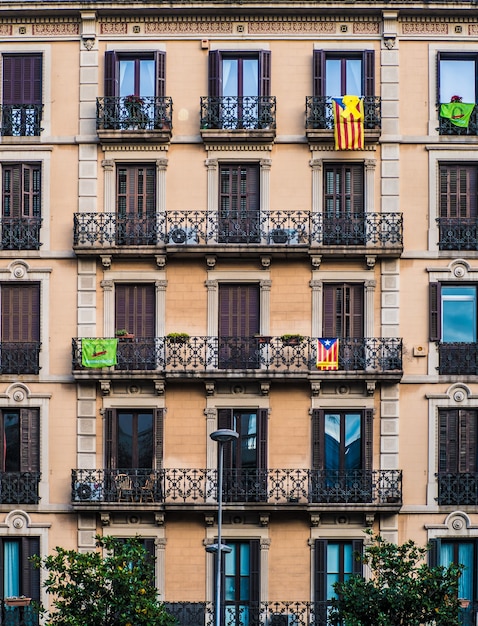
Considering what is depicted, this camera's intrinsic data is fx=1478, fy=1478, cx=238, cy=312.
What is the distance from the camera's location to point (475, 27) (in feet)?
148

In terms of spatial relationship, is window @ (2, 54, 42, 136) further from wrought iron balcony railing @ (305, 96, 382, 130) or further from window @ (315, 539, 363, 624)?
window @ (315, 539, 363, 624)

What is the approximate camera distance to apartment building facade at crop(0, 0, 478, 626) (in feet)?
143

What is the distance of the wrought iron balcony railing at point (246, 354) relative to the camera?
4369 centimetres

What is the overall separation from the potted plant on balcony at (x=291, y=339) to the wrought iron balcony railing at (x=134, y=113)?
7186 mm

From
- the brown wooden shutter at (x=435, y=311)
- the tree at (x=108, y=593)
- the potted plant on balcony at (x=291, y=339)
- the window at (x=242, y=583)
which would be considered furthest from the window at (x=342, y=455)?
the tree at (x=108, y=593)

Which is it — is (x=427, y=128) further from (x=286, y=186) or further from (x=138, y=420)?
(x=138, y=420)

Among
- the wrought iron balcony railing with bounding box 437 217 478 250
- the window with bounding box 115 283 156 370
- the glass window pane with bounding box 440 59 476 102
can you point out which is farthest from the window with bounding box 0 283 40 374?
the glass window pane with bounding box 440 59 476 102

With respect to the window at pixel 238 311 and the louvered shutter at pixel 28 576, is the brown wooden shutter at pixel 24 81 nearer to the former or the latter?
the window at pixel 238 311

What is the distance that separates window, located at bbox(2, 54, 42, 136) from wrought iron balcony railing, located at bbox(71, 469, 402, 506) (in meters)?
10.6

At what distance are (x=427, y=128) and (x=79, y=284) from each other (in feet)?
37.8

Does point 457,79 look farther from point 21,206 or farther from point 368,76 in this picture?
point 21,206

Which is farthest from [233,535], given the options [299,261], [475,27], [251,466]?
[475,27]

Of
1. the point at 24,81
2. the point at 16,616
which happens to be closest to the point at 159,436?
the point at 16,616

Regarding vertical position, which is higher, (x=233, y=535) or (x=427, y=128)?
(x=427, y=128)
